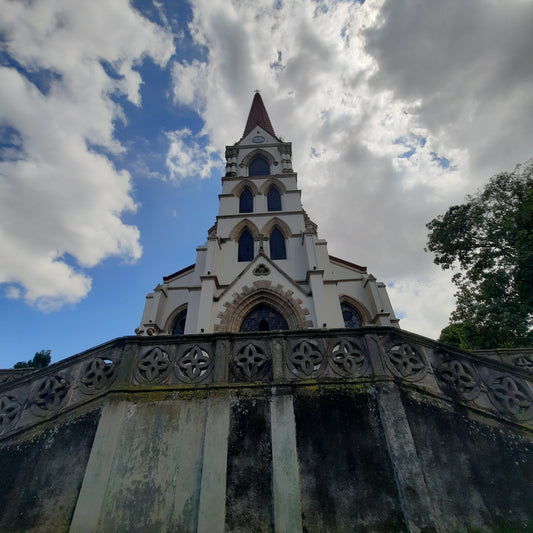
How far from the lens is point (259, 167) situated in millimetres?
22391

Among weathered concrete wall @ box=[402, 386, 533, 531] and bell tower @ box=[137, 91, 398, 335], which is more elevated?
bell tower @ box=[137, 91, 398, 335]

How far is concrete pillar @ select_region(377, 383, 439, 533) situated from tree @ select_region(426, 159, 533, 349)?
33.5 ft

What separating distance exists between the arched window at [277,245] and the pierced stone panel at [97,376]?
503 inches

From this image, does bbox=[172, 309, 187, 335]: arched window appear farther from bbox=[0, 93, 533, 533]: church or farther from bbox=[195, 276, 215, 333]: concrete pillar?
bbox=[0, 93, 533, 533]: church

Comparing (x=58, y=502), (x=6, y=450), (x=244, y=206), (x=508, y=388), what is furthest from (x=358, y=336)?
(x=244, y=206)

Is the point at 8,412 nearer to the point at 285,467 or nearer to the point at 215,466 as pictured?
the point at 215,466

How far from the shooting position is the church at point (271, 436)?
2.87 metres

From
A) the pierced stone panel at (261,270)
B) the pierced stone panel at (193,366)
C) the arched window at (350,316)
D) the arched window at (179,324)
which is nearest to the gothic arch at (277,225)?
the pierced stone panel at (261,270)

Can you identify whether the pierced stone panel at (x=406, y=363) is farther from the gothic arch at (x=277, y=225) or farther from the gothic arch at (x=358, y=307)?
the gothic arch at (x=277, y=225)

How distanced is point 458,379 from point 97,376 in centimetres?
477

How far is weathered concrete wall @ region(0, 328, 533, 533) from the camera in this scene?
2873 mm

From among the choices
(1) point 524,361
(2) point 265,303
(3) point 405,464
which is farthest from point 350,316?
(3) point 405,464

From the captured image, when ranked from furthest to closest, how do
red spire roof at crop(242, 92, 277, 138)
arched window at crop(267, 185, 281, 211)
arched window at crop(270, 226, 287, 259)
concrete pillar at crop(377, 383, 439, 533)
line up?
red spire roof at crop(242, 92, 277, 138)
arched window at crop(267, 185, 281, 211)
arched window at crop(270, 226, 287, 259)
concrete pillar at crop(377, 383, 439, 533)

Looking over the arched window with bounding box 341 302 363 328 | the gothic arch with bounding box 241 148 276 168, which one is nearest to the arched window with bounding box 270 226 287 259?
the arched window with bounding box 341 302 363 328
